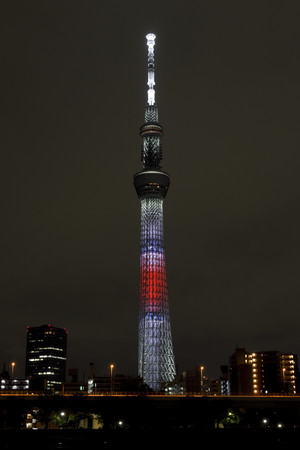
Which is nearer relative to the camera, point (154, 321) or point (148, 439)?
point (148, 439)

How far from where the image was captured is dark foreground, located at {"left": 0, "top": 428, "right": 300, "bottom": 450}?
7931cm

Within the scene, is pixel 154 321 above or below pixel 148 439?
above

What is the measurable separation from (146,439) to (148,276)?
105 metres

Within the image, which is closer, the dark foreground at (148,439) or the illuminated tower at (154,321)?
the dark foreground at (148,439)

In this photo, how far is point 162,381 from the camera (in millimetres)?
188250

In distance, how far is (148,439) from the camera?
8581cm

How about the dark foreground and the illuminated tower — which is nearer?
the dark foreground

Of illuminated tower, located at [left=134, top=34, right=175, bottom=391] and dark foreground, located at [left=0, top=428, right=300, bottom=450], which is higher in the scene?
illuminated tower, located at [left=134, top=34, right=175, bottom=391]

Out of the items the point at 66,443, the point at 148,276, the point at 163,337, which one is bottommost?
the point at 66,443

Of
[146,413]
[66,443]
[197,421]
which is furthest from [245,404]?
[66,443]

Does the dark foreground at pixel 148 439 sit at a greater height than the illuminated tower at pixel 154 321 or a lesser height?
lesser

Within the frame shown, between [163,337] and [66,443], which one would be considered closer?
[66,443]

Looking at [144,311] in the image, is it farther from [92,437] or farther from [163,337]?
[92,437]

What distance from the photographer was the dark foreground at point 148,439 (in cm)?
7931
